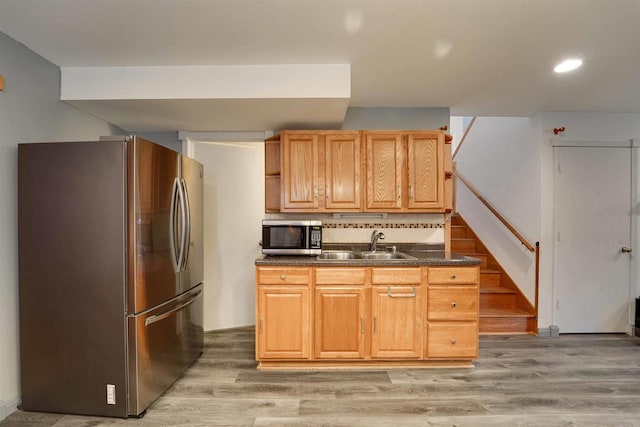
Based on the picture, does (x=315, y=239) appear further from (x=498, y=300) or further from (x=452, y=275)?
(x=498, y=300)

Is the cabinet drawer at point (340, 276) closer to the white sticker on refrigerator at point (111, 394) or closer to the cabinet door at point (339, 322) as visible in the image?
the cabinet door at point (339, 322)

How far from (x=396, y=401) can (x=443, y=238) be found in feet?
5.88

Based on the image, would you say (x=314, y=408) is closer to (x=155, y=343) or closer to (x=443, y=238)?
(x=155, y=343)

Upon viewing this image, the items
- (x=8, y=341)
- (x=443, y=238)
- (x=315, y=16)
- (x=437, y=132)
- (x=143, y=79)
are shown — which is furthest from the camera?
(x=443, y=238)

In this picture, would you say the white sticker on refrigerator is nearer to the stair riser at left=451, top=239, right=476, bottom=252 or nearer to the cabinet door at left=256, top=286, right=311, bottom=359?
the cabinet door at left=256, top=286, right=311, bottom=359

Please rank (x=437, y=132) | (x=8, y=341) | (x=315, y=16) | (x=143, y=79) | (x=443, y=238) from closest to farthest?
1. (x=315, y=16)
2. (x=8, y=341)
3. (x=143, y=79)
4. (x=437, y=132)
5. (x=443, y=238)

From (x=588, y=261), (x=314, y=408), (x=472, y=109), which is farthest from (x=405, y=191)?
(x=588, y=261)

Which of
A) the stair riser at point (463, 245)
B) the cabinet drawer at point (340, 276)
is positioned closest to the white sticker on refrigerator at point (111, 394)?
the cabinet drawer at point (340, 276)

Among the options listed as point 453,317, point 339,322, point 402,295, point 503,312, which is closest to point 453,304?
point 453,317

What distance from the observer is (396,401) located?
2248mm

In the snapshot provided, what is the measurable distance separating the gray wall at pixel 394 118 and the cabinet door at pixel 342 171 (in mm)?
402

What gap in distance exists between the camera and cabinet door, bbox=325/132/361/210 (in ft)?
10.1

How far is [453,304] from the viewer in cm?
267

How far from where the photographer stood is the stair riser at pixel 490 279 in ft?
13.5
